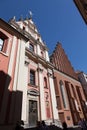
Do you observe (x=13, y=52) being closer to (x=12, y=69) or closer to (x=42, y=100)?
(x=12, y=69)

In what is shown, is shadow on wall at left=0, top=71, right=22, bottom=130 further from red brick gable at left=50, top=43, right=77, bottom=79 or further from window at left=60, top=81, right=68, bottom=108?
red brick gable at left=50, top=43, right=77, bottom=79

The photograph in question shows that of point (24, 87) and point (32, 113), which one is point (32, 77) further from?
point (32, 113)

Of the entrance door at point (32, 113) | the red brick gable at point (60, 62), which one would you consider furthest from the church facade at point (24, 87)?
the red brick gable at point (60, 62)

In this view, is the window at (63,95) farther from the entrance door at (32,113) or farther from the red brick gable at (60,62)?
the entrance door at (32,113)

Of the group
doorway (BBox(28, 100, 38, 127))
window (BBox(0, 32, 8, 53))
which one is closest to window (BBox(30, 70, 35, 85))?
doorway (BBox(28, 100, 38, 127))

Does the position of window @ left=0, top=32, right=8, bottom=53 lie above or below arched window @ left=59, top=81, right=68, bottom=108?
above

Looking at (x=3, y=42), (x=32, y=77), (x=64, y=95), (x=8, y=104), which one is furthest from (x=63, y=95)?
(x=3, y=42)

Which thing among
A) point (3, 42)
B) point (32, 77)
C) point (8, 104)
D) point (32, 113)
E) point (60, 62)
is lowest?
point (32, 113)

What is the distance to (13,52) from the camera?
10.2 meters

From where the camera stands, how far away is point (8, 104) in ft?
24.8

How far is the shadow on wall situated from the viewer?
6.87 meters

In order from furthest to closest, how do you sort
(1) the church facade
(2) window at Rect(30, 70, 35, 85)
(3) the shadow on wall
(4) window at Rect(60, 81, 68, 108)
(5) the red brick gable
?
(5) the red brick gable → (4) window at Rect(60, 81, 68, 108) → (2) window at Rect(30, 70, 35, 85) → (1) the church facade → (3) the shadow on wall

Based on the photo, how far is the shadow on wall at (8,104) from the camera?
6870mm

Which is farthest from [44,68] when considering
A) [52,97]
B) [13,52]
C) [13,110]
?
[13,110]
